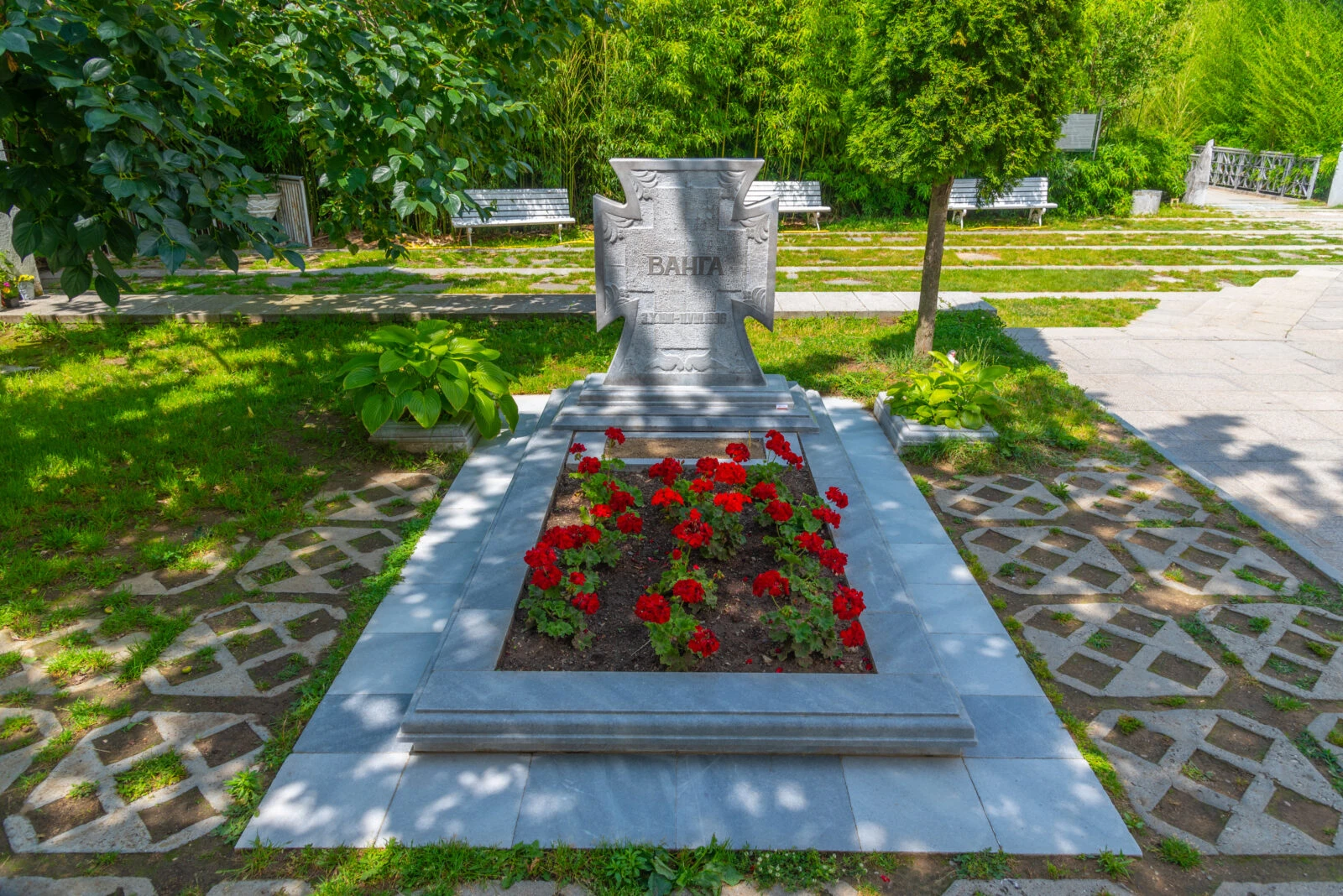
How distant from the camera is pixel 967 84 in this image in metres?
5.76

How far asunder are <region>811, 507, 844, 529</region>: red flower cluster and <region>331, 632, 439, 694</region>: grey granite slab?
1.90m

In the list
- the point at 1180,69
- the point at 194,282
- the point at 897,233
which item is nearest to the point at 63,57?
the point at 194,282

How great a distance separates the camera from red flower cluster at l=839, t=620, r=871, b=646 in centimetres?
331

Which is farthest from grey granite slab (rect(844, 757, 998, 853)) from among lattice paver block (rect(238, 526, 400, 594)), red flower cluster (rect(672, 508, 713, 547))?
lattice paver block (rect(238, 526, 400, 594))

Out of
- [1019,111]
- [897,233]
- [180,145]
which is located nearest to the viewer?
[180,145]

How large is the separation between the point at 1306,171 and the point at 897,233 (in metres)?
12.3

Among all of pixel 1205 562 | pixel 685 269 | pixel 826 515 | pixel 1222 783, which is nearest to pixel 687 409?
pixel 685 269

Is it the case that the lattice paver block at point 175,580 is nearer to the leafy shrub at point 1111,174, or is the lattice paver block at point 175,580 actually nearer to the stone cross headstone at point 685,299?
the stone cross headstone at point 685,299

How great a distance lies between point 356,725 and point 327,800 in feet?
1.24

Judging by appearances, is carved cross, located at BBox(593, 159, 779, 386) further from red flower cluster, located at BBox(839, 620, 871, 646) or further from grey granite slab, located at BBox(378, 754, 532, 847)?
grey granite slab, located at BBox(378, 754, 532, 847)

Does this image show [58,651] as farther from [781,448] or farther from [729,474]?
[781,448]

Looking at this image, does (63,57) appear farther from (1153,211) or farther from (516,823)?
(1153,211)

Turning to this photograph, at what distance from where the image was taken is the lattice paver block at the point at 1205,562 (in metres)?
4.27

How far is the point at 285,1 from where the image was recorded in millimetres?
5277
